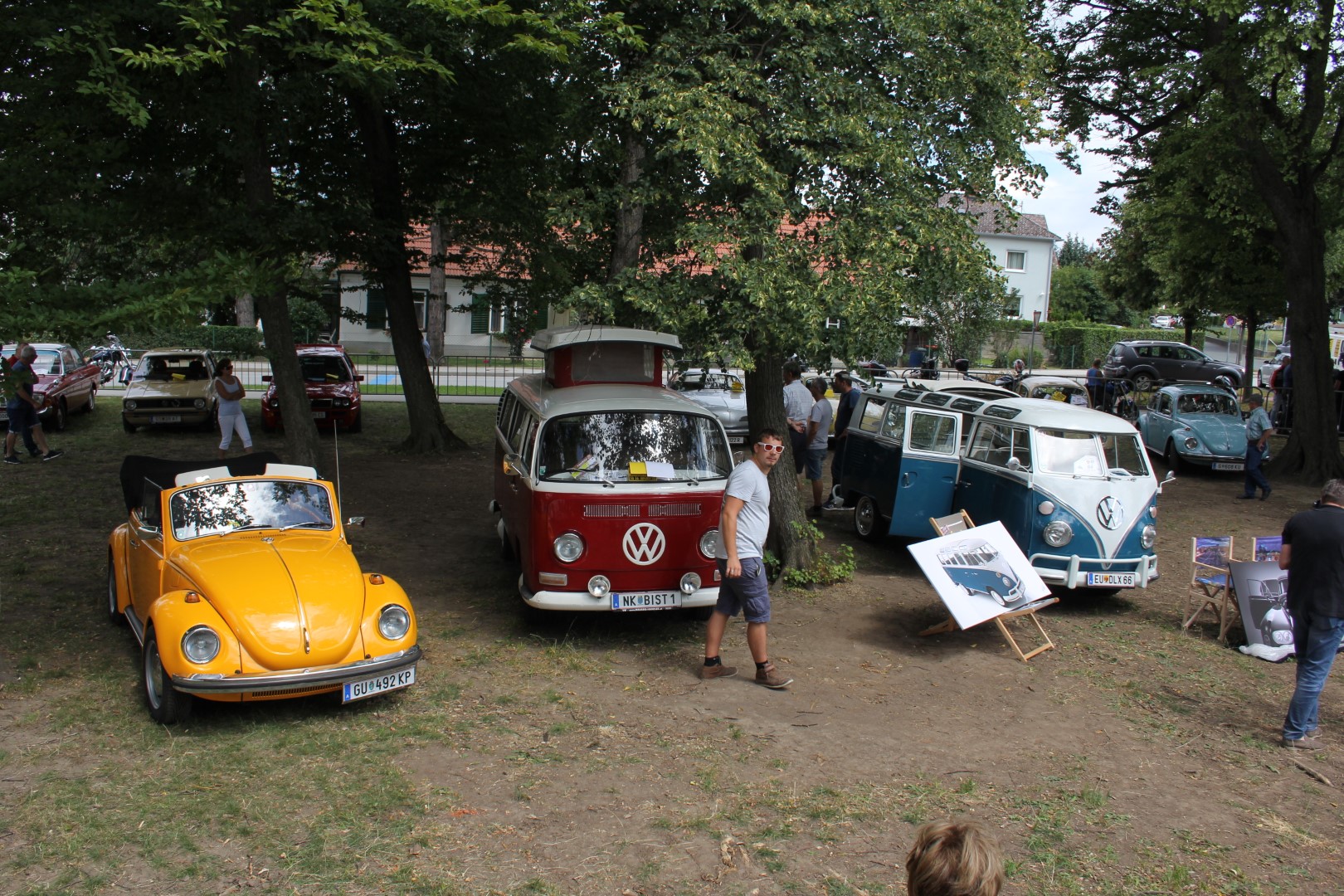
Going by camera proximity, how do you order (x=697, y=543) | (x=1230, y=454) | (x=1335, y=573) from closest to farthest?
(x=1335, y=573), (x=697, y=543), (x=1230, y=454)

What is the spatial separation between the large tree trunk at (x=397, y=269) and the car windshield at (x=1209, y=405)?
14.0 meters

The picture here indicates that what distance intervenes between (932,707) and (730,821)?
2.47 m

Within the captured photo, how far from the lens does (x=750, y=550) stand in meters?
7.63

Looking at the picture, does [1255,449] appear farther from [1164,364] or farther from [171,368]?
[1164,364]

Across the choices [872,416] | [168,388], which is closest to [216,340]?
[168,388]

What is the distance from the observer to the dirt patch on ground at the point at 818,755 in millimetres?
5203

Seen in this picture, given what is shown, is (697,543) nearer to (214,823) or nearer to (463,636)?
(463,636)

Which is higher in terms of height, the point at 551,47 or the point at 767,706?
the point at 551,47

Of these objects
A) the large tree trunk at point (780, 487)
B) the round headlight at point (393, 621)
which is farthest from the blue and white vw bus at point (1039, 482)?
the round headlight at point (393, 621)

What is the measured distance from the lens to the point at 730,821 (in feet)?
18.5

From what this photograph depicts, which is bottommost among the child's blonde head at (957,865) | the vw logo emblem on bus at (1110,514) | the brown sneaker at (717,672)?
the brown sneaker at (717,672)

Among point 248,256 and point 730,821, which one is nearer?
point 730,821

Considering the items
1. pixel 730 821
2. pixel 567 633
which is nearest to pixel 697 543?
pixel 567 633

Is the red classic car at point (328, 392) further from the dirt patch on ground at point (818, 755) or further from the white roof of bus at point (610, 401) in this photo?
the white roof of bus at point (610, 401)
